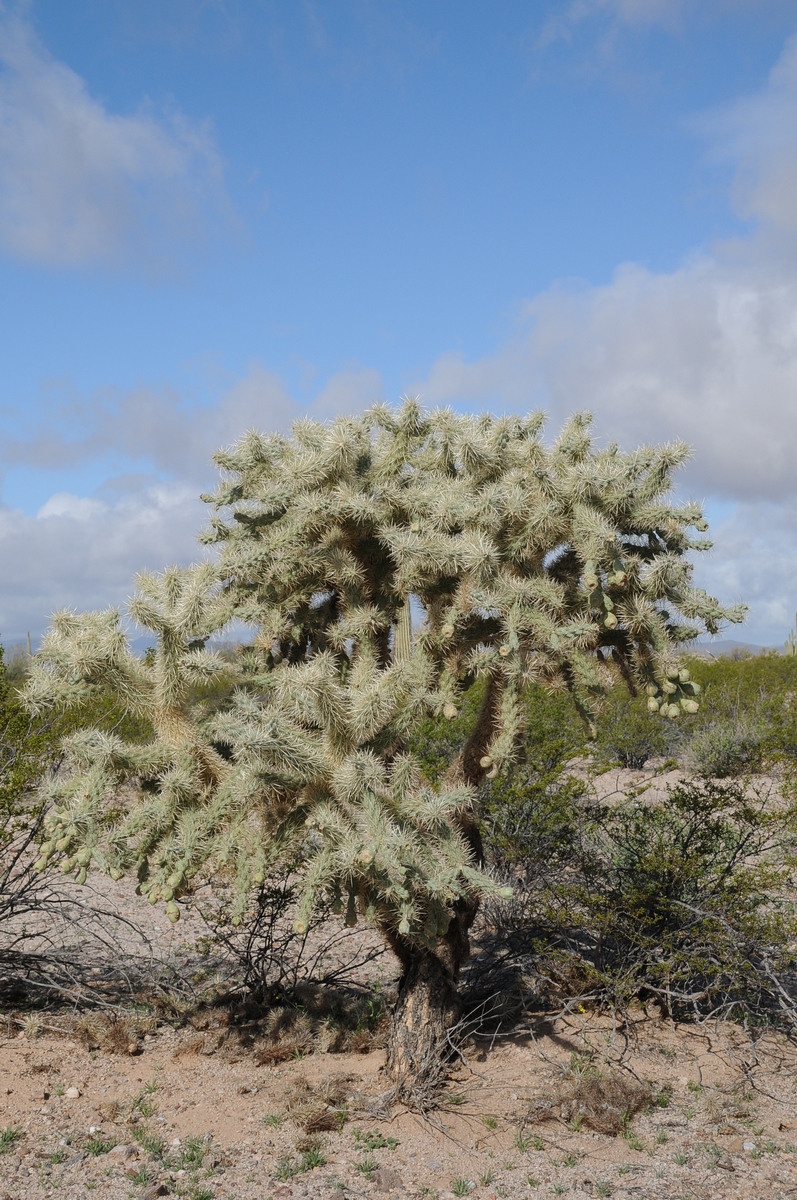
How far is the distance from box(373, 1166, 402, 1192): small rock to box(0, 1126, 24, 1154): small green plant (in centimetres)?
173

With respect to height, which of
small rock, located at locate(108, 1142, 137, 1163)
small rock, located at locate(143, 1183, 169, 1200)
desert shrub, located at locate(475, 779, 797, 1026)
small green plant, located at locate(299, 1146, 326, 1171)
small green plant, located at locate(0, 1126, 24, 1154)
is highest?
desert shrub, located at locate(475, 779, 797, 1026)

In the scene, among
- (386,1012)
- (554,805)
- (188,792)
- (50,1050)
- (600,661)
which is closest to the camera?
(188,792)

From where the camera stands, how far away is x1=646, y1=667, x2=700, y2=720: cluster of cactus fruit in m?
4.38

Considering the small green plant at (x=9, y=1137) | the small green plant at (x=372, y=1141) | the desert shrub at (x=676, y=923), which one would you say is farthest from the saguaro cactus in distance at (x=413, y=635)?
the small green plant at (x=9, y=1137)

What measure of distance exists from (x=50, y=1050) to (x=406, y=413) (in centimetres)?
423

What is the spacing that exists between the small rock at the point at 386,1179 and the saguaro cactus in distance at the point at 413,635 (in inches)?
24.7

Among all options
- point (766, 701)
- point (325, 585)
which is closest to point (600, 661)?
point (325, 585)

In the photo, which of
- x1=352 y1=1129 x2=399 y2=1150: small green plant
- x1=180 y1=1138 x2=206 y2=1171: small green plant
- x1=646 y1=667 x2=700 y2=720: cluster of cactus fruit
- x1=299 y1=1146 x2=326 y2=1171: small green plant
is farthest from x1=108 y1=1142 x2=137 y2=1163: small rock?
x1=646 y1=667 x2=700 y2=720: cluster of cactus fruit

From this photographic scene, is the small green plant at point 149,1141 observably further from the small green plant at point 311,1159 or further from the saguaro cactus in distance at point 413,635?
the saguaro cactus in distance at point 413,635

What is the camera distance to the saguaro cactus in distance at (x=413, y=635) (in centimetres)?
422

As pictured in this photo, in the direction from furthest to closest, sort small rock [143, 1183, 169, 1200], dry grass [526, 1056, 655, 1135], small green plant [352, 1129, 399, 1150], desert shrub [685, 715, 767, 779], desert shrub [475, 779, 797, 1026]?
1. desert shrub [685, 715, 767, 779]
2. desert shrub [475, 779, 797, 1026]
3. dry grass [526, 1056, 655, 1135]
4. small green plant [352, 1129, 399, 1150]
5. small rock [143, 1183, 169, 1200]

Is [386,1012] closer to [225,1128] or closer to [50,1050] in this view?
[225,1128]

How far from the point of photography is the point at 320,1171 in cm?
423

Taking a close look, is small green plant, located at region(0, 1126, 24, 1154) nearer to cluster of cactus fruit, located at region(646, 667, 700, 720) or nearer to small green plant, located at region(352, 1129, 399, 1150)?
small green plant, located at region(352, 1129, 399, 1150)
